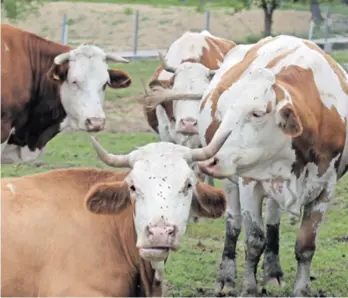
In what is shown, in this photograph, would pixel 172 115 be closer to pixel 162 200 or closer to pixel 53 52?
pixel 53 52

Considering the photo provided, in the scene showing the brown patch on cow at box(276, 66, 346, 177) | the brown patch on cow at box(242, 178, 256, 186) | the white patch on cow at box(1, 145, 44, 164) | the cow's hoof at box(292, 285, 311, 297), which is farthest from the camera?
the white patch on cow at box(1, 145, 44, 164)

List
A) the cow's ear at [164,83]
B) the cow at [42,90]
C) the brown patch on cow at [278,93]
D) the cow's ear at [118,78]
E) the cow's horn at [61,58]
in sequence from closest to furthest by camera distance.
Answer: the brown patch on cow at [278,93]
the cow at [42,90]
the cow's horn at [61,58]
the cow's ear at [118,78]
the cow's ear at [164,83]

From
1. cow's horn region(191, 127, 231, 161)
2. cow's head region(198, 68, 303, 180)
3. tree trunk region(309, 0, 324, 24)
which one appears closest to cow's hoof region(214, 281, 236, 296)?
cow's head region(198, 68, 303, 180)

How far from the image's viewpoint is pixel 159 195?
6250 mm

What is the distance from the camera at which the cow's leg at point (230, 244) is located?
9.16m

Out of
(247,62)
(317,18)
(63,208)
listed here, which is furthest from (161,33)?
(63,208)

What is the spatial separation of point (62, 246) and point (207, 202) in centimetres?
94

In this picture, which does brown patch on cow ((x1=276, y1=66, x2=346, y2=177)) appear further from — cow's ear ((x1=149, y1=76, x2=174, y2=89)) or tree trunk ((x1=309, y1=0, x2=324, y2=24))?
tree trunk ((x1=309, y1=0, x2=324, y2=24))

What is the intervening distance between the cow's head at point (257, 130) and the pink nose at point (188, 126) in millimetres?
3383

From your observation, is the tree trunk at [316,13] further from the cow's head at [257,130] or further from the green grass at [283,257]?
the cow's head at [257,130]

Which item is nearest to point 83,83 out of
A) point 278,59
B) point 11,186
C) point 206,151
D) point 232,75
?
point 232,75

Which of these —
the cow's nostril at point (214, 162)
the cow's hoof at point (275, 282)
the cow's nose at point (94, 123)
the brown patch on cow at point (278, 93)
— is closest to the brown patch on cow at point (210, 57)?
the cow's nose at point (94, 123)

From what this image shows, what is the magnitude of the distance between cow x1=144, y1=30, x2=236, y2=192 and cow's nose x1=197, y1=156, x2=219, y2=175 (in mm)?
3745

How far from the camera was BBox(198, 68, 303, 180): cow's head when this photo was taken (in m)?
8.01
